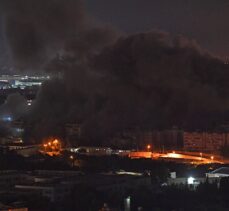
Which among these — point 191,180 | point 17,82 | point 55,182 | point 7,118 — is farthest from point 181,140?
point 17,82

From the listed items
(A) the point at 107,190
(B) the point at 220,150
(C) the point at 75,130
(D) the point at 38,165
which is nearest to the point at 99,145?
(C) the point at 75,130

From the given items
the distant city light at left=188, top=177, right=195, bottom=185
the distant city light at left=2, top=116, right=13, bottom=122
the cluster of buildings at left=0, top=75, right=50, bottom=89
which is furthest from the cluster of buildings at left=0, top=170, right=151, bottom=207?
the cluster of buildings at left=0, top=75, right=50, bottom=89

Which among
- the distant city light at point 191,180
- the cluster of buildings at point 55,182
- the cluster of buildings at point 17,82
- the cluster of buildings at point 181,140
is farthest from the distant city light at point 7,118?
the cluster of buildings at point 17,82

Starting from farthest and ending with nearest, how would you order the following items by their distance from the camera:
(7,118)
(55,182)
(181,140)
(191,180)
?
(7,118), (181,140), (191,180), (55,182)

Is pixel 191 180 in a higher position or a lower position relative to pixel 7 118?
lower

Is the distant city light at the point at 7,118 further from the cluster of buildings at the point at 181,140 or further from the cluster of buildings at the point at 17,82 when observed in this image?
the cluster of buildings at the point at 17,82

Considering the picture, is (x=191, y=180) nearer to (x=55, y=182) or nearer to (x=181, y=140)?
(x=55, y=182)

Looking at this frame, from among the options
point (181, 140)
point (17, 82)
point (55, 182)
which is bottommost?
point (55, 182)

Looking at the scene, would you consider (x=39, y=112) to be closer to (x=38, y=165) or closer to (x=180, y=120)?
(x=180, y=120)

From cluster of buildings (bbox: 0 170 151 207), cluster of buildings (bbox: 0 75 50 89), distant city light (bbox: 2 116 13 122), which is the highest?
cluster of buildings (bbox: 0 75 50 89)

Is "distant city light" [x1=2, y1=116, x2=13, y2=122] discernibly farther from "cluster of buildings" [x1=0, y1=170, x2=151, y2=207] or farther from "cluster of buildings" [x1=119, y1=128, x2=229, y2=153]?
"cluster of buildings" [x1=0, y1=170, x2=151, y2=207]

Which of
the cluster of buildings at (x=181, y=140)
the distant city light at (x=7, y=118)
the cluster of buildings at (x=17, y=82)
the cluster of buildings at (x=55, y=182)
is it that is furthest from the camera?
the cluster of buildings at (x=17, y=82)

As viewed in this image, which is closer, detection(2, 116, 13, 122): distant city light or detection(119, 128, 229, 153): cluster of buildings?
detection(119, 128, 229, 153): cluster of buildings
